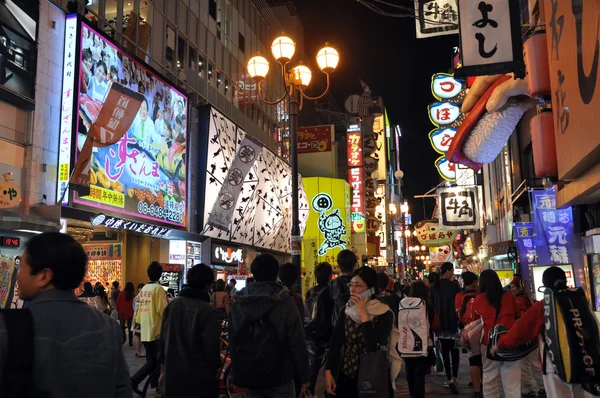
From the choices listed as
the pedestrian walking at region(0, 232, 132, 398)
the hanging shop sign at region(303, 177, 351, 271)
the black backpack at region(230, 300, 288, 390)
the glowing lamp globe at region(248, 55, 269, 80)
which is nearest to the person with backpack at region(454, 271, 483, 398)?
the black backpack at region(230, 300, 288, 390)

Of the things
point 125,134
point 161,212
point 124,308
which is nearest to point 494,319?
point 124,308

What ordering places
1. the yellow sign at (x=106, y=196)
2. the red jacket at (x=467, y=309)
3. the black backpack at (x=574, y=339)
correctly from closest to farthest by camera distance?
the black backpack at (x=574, y=339), the red jacket at (x=467, y=309), the yellow sign at (x=106, y=196)

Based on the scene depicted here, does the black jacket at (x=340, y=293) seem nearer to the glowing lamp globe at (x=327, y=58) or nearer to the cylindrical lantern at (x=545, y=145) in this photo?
the cylindrical lantern at (x=545, y=145)

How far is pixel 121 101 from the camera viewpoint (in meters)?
14.6

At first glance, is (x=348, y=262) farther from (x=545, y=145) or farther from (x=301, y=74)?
(x=301, y=74)

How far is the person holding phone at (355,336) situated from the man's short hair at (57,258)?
2.81 meters

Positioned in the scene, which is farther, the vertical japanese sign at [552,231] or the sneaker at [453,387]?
the vertical japanese sign at [552,231]

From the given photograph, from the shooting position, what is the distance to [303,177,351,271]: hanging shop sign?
1475 inches

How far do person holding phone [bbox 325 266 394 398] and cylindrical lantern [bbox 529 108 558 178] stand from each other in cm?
432

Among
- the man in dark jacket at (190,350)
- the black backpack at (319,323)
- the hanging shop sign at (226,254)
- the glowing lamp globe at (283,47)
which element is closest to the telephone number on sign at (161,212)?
the hanging shop sign at (226,254)

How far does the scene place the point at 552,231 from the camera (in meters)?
13.0

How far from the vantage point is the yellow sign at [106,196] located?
582 inches

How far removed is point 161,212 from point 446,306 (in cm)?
1158

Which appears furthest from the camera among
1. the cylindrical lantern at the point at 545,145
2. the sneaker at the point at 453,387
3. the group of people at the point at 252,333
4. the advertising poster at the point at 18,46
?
the advertising poster at the point at 18,46
